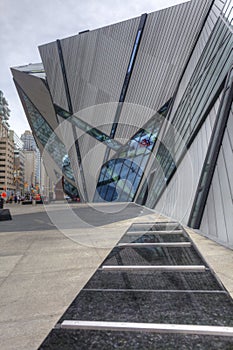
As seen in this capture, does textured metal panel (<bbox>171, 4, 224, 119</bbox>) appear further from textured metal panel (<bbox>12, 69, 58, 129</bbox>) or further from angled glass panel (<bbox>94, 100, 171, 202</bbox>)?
textured metal panel (<bbox>12, 69, 58, 129</bbox>)

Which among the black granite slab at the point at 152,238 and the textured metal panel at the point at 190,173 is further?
the textured metal panel at the point at 190,173

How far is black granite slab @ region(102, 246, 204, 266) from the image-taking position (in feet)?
14.1

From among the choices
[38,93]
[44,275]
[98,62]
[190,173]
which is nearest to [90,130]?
[98,62]

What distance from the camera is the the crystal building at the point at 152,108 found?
7258mm

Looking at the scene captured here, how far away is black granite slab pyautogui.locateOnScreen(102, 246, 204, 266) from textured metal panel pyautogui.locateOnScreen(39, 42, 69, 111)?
1346 inches

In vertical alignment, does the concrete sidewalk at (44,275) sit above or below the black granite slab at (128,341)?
below

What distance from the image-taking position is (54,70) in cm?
3544

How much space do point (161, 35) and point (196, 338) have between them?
81.0 ft

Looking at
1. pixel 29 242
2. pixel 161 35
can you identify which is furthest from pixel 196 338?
pixel 161 35

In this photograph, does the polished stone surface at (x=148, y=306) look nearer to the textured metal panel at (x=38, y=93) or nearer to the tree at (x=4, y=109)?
the textured metal panel at (x=38, y=93)

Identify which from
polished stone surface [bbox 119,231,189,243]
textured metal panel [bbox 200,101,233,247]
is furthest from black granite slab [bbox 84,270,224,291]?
polished stone surface [bbox 119,231,189,243]

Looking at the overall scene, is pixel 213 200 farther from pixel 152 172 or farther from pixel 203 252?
pixel 152 172

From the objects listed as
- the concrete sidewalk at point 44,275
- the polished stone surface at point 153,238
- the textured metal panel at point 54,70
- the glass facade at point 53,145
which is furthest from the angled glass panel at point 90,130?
the concrete sidewalk at point 44,275

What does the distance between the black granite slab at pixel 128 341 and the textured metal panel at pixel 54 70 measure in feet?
A: 121
